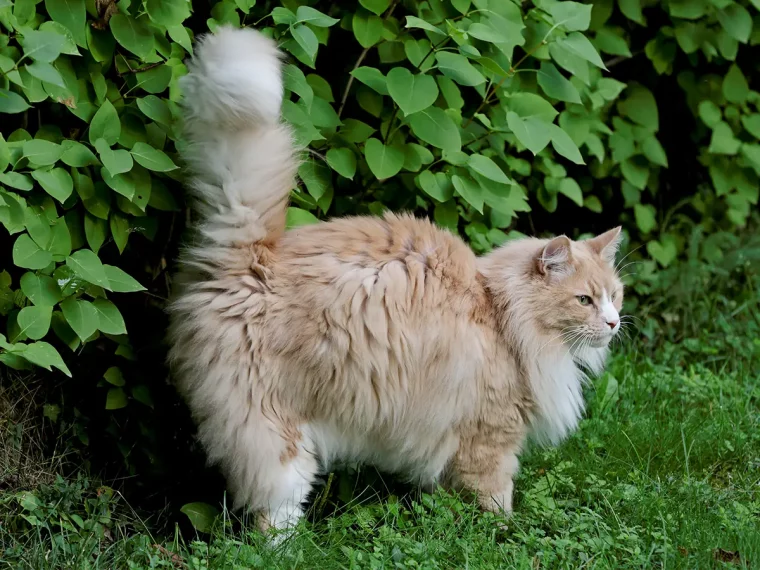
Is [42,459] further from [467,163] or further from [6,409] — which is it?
[467,163]

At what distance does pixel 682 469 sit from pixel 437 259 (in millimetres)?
1331

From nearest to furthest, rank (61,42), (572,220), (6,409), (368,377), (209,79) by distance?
1. (61,42)
2. (209,79)
3. (368,377)
4. (6,409)
5. (572,220)

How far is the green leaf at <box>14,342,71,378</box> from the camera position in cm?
281

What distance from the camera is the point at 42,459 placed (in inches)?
137

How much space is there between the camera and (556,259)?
3.35 metres

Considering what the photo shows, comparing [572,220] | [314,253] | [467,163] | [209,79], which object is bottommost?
[572,220]

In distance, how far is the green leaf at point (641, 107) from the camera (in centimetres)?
518

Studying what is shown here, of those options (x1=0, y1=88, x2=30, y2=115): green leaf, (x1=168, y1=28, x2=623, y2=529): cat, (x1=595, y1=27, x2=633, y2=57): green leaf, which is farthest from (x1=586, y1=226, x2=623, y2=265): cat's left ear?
(x1=0, y1=88, x2=30, y2=115): green leaf

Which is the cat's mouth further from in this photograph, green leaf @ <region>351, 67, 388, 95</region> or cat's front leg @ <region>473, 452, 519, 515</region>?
green leaf @ <region>351, 67, 388, 95</region>

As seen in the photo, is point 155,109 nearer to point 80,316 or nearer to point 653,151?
point 80,316

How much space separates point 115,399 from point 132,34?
4.72 feet

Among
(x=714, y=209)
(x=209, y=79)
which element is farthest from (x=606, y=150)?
(x=209, y=79)

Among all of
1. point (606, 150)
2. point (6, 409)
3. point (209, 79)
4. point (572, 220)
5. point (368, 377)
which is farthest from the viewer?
point (572, 220)

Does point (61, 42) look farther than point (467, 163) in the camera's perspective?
No
